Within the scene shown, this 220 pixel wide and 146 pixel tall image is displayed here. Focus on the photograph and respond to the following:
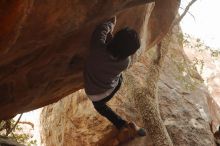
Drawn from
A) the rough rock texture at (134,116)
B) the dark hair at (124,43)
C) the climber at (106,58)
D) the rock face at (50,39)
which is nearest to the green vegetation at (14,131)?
the rough rock texture at (134,116)

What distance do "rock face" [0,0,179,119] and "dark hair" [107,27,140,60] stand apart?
0.42 meters

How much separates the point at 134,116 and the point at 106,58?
756cm

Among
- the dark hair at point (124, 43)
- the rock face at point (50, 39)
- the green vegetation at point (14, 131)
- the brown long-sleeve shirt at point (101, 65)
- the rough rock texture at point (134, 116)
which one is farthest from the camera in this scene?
the rough rock texture at point (134, 116)

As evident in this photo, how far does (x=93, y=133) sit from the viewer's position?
14203mm

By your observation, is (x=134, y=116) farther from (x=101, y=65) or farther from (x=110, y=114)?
(x=101, y=65)

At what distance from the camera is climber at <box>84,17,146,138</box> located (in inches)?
265

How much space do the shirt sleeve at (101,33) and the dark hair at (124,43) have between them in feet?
0.74

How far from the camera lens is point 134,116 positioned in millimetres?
14133

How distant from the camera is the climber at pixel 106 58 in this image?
6.74 meters

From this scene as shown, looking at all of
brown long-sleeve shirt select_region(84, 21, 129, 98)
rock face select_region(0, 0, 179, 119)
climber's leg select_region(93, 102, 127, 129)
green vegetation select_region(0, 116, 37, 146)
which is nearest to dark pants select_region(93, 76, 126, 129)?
climber's leg select_region(93, 102, 127, 129)

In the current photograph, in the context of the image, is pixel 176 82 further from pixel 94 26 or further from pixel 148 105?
pixel 94 26

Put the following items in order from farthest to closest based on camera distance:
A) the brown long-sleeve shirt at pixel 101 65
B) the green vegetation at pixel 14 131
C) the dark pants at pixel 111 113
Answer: the green vegetation at pixel 14 131
the dark pants at pixel 111 113
the brown long-sleeve shirt at pixel 101 65

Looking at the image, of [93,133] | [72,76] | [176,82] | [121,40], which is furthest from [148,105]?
[176,82]

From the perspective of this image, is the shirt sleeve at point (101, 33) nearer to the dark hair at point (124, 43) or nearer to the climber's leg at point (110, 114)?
the dark hair at point (124, 43)
